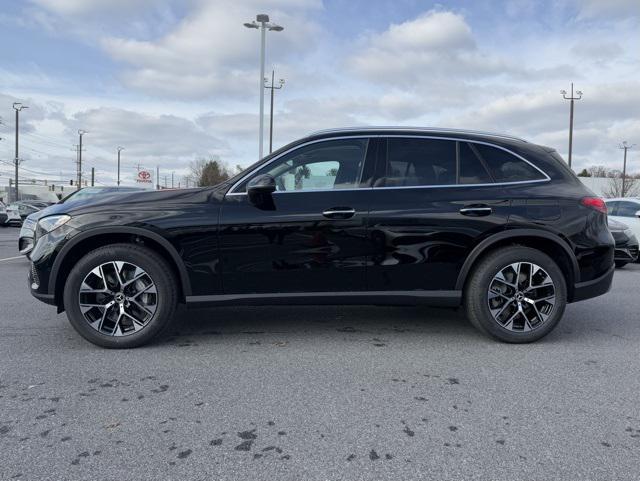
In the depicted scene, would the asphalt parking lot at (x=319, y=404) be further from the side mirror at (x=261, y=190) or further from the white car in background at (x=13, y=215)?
the white car in background at (x=13, y=215)

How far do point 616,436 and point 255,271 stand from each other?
2.65 m

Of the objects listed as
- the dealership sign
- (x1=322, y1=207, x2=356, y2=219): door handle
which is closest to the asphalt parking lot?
(x1=322, y1=207, x2=356, y2=219): door handle

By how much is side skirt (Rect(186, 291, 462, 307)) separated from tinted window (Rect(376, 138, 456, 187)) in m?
0.93

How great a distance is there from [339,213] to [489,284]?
4.55ft

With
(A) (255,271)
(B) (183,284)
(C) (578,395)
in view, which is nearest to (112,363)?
(B) (183,284)

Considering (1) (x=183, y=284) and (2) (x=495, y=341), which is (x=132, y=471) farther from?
(2) (x=495, y=341)

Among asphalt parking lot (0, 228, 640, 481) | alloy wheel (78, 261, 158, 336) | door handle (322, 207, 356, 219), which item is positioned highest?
door handle (322, 207, 356, 219)

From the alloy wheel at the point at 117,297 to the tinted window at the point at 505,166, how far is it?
2.99m

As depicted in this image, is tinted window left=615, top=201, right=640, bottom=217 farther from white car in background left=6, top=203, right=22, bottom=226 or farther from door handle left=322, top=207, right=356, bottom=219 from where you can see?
white car in background left=6, top=203, right=22, bottom=226

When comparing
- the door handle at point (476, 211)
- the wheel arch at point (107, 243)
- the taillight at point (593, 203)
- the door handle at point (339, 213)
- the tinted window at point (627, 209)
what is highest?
the tinted window at point (627, 209)

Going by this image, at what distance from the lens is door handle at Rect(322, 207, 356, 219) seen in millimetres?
4176

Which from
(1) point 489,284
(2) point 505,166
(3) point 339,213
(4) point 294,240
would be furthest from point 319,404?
(2) point 505,166

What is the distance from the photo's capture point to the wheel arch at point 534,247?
4.28 m

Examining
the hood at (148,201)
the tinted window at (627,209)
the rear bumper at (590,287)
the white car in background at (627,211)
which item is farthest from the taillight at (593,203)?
the tinted window at (627,209)
